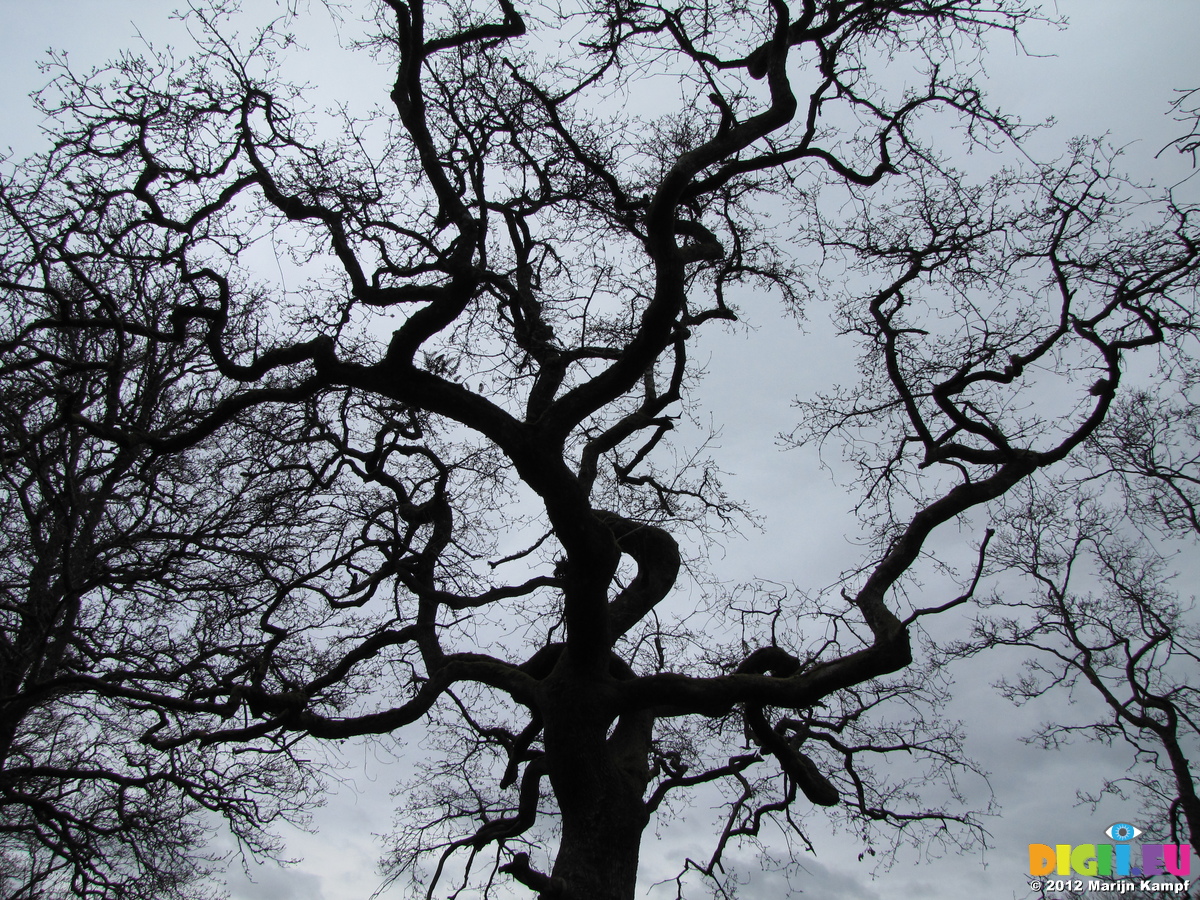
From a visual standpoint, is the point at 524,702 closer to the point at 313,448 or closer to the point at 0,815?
the point at 313,448

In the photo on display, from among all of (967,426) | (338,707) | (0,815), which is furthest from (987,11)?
(0,815)

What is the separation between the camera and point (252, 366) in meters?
5.58

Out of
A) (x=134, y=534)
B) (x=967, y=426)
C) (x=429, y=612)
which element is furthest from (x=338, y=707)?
(x=967, y=426)

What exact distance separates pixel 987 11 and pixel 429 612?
691 centimetres

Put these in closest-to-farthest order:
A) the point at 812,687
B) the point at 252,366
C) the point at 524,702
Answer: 1. the point at 812,687
2. the point at 252,366
3. the point at 524,702

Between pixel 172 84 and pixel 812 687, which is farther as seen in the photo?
pixel 172 84

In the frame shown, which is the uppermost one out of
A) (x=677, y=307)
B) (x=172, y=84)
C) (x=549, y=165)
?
(x=549, y=165)

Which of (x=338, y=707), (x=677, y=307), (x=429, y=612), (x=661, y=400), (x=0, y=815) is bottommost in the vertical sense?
(x=0, y=815)

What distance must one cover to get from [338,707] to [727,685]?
11.3 ft

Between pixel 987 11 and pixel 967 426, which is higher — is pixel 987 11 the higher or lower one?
the higher one

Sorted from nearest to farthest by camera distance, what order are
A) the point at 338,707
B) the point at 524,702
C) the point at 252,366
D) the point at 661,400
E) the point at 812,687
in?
the point at 812,687
the point at 252,366
the point at 524,702
the point at 338,707
the point at 661,400

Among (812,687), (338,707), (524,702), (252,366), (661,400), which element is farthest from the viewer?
(661,400)

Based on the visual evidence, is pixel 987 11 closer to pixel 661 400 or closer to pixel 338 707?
pixel 661 400

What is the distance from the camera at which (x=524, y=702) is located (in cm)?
600
